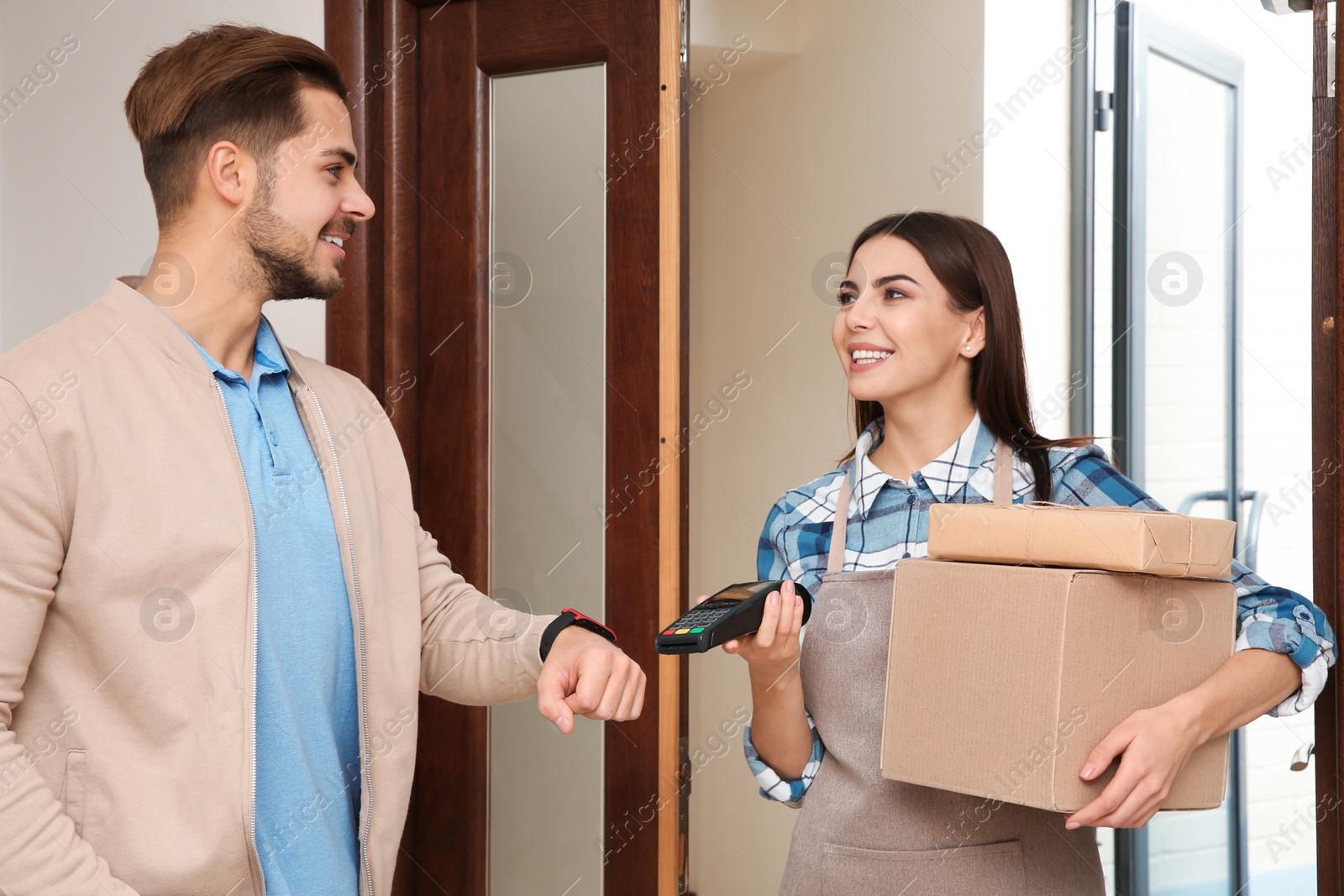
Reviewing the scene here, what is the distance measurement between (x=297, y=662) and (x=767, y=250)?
6.35 feet

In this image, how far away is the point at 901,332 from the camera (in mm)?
1281

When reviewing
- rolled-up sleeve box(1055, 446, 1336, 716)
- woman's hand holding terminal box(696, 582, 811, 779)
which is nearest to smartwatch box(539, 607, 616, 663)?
woman's hand holding terminal box(696, 582, 811, 779)

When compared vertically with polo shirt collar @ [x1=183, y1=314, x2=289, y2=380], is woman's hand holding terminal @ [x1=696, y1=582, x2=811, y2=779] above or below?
below

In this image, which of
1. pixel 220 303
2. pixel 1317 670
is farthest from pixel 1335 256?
pixel 220 303

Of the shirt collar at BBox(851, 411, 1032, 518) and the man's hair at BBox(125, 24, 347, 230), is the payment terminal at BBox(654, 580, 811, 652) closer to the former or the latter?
the shirt collar at BBox(851, 411, 1032, 518)

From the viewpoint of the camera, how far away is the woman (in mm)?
1028

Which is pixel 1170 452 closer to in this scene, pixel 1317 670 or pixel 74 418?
pixel 1317 670

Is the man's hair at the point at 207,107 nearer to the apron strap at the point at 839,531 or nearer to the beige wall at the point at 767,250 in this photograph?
the apron strap at the point at 839,531

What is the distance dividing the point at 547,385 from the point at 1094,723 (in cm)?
103

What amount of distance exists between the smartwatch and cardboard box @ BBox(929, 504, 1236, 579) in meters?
0.43

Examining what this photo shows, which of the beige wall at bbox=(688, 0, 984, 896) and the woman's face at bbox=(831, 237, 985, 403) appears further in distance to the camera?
the beige wall at bbox=(688, 0, 984, 896)

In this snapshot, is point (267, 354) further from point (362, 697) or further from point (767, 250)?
point (767, 250)

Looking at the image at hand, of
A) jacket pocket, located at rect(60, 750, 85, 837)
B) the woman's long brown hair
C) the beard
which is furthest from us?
the woman's long brown hair

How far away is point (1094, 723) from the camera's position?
910 mm
